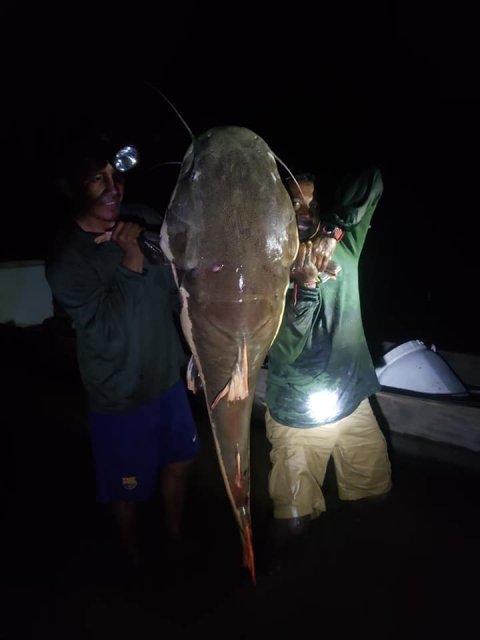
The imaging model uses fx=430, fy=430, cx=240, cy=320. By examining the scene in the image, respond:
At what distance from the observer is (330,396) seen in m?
2.52

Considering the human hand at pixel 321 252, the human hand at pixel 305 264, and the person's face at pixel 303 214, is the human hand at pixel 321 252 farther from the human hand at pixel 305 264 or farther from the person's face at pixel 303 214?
the person's face at pixel 303 214

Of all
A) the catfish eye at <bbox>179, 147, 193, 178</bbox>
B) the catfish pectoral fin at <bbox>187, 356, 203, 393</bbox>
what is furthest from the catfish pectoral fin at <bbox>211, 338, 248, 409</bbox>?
the catfish eye at <bbox>179, 147, 193, 178</bbox>

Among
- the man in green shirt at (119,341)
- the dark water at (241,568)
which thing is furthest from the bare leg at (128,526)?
the dark water at (241,568)

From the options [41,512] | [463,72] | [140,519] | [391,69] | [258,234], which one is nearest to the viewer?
[258,234]

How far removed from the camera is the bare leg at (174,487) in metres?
2.78

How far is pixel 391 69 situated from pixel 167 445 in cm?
3327

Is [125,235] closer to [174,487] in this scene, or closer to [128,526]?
[174,487]

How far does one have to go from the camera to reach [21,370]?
5.81m

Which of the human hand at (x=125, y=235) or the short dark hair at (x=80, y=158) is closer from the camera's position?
the human hand at (x=125, y=235)

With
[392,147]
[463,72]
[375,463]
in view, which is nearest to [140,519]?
[375,463]

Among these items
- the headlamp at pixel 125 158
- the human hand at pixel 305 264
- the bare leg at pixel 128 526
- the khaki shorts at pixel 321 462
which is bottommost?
the bare leg at pixel 128 526

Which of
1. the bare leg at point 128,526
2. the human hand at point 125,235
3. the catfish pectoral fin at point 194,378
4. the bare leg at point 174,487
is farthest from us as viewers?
the bare leg at point 174,487

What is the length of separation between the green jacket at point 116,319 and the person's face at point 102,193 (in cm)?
14

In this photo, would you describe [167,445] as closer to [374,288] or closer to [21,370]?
[21,370]
